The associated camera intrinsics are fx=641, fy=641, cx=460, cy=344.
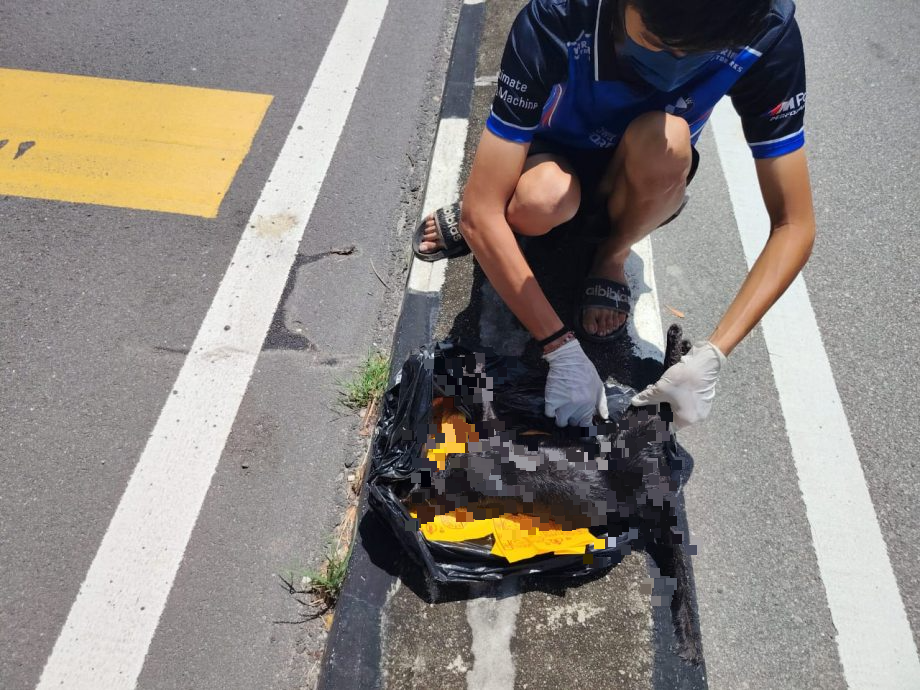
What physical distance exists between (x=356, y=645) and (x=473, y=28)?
150 inches

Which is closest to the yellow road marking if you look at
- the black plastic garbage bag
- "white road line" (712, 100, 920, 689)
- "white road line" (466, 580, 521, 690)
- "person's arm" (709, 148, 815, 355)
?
the black plastic garbage bag

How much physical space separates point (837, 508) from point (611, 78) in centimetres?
173

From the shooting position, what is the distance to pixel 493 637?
196 centimetres

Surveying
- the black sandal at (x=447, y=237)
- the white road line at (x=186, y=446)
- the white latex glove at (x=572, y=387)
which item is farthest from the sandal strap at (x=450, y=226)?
the white latex glove at (x=572, y=387)

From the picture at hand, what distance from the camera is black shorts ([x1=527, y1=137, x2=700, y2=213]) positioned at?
231 cm

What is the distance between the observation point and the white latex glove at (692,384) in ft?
6.70

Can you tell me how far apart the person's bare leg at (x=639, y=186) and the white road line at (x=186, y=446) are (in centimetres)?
145

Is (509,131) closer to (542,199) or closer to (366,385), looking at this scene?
(542,199)

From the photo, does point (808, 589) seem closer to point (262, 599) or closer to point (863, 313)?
point (863, 313)

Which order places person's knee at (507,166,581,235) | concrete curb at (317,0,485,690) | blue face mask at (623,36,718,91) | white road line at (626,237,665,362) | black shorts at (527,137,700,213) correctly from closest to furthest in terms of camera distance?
1. blue face mask at (623,36,718,91)
2. concrete curb at (317,0,485,690)
3. person's knee at (507,166,581,235)
4. black shorts at (527,137,700,213)
5. white road line at (626,237,665,362)

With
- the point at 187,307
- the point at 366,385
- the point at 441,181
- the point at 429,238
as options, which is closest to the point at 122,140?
the point at 187,307

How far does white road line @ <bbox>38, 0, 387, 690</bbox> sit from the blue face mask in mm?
1776

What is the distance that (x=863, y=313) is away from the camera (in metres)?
2.92

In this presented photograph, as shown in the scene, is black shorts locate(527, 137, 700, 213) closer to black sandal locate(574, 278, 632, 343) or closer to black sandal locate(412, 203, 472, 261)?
black sandal locate(574, 278, 632, 343)
